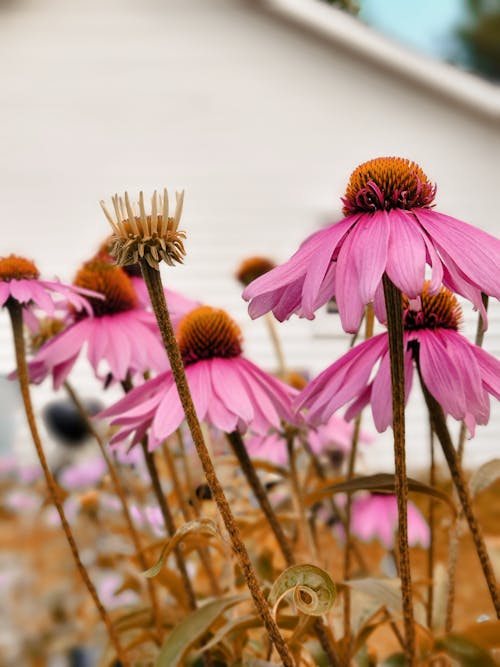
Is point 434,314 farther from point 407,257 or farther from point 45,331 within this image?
point 45,331

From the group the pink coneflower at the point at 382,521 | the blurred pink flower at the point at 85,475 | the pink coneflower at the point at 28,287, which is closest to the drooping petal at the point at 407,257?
the pink coneflower at the point at 28,287

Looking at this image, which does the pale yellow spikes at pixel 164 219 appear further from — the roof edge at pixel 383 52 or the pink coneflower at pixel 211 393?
the roof edge at pixel 383 52

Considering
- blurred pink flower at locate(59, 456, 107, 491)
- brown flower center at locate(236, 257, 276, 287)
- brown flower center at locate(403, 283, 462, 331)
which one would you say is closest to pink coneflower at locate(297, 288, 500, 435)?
brown flower center at locate(403, 283, 462, 331)

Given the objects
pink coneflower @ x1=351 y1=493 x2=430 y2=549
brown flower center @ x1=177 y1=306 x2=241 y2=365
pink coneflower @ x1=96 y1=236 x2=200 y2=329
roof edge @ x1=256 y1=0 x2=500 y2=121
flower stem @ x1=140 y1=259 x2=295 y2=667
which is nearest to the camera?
flower stem @ x1=140 y1=259 x2=295 y2=667

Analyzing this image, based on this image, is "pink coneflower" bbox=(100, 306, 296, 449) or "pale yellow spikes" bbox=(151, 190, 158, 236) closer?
"pale yellow spikes" bbox=(151, 190, 158, 236)

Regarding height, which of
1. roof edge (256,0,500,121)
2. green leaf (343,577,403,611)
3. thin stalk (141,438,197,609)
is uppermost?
roof edge (256,0,500,121)

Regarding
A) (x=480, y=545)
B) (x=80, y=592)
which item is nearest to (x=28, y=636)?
(x=80, y=592)

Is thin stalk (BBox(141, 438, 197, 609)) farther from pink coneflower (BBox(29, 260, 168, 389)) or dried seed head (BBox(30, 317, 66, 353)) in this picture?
dried seed head (BBox(30, 317, 66, 353))
